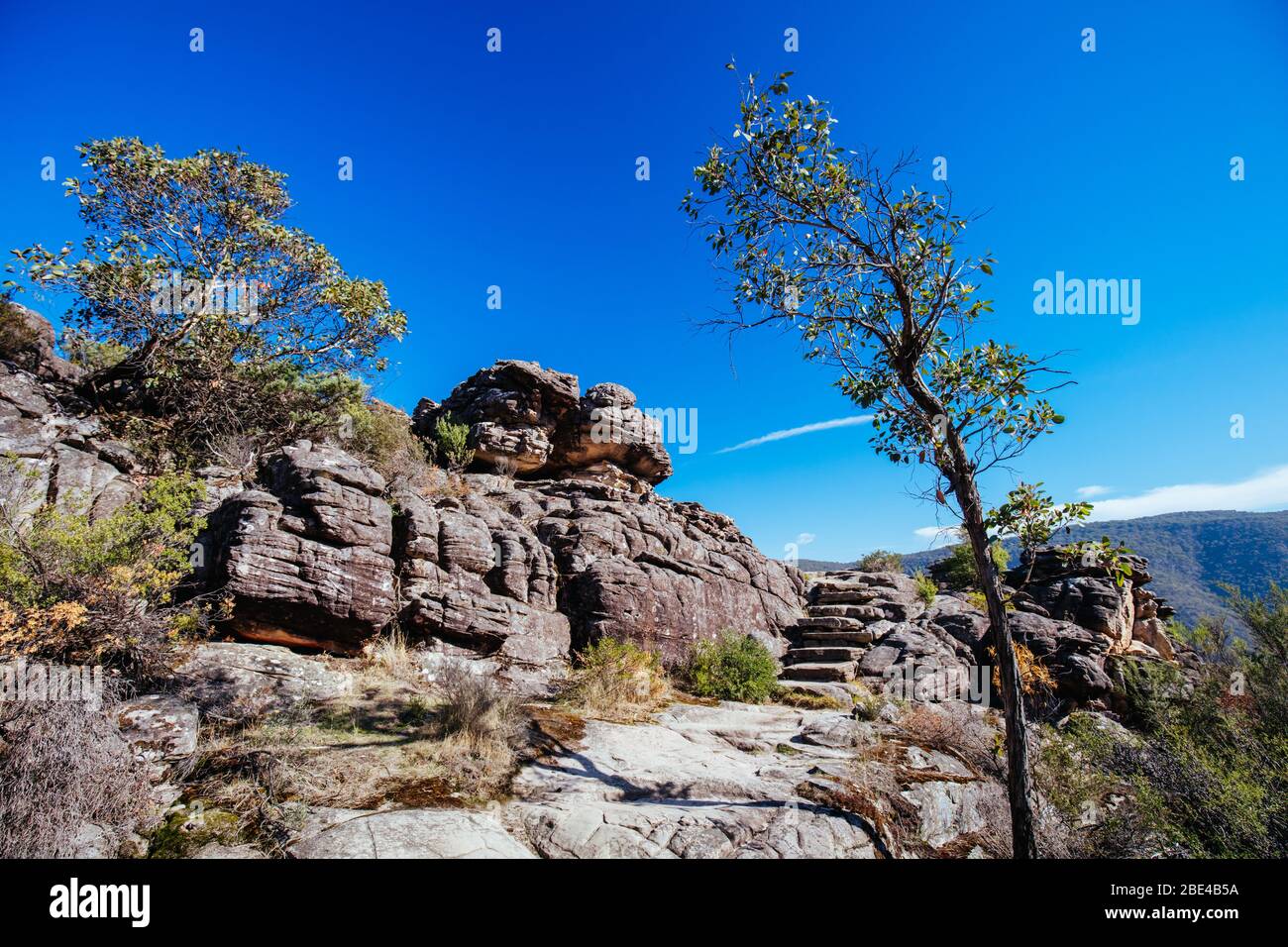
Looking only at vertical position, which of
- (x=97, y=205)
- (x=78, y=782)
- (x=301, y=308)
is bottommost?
(x=78, y=782)

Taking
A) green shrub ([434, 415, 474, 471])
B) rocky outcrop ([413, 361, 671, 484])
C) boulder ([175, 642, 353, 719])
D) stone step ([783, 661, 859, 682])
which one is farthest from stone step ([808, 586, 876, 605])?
boulder ([175, 642, 353, 719])

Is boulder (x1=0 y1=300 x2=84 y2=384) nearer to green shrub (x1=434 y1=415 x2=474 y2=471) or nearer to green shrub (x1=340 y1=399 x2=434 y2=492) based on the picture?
green shrub (x1=340 y1=399 x2=434 y2=492)

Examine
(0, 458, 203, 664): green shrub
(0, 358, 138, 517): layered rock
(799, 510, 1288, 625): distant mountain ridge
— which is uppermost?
(0, 358, 138, 517): layered rock

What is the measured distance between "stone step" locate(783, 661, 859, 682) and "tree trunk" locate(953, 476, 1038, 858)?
29.5 ft

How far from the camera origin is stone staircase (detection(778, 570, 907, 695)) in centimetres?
1507

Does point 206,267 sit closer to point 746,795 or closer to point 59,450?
point 59,450

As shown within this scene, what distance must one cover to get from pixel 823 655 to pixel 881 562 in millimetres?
23932

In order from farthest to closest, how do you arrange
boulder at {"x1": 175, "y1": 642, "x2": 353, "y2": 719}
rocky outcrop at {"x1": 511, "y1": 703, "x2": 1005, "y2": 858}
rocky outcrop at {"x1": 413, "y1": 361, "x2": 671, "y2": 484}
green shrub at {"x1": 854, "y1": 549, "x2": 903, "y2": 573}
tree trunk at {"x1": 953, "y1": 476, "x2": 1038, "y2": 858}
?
green shrub at {"x1": 854, "y1": 549, "x2": 903, "y2": 573} < rocky outcrop at {"x1": 413, "y1": 361, "x2": 671, "y2": 484} < boulder at {"x1": 175, "y1": 642, "x2": 353, "y2": 719} < tree trunk at {"x1": 953, "y1": 476, "x2": 1038, "y2": 858} < rocky outcrop at {"x1": 511, "y1": 703, "x2": 1005, "y2": 858}

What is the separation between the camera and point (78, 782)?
409 centimetres
